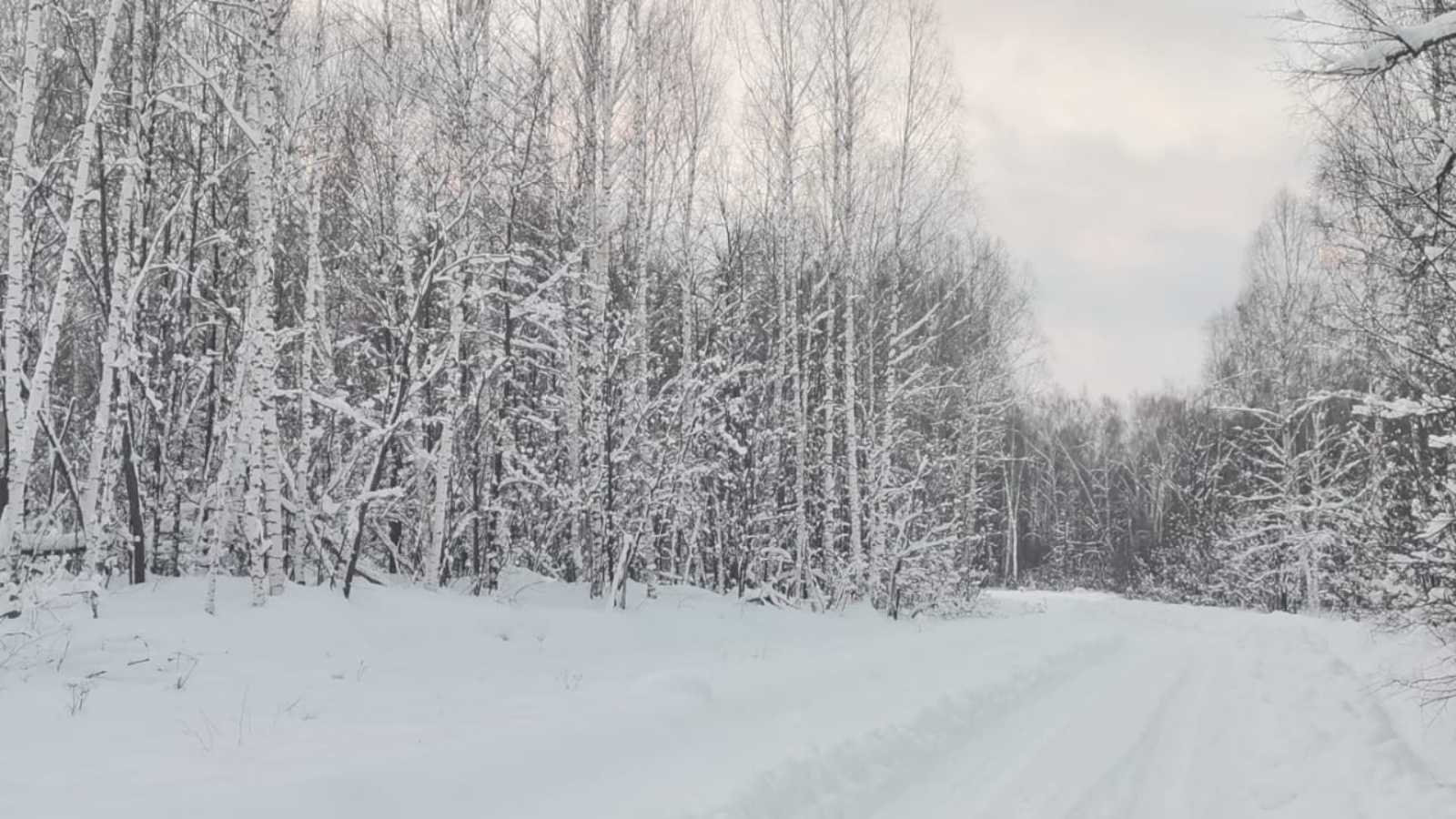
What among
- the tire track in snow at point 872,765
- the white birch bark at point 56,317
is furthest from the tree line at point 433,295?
the tire track in snow at point 872,765

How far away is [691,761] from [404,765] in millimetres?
1886

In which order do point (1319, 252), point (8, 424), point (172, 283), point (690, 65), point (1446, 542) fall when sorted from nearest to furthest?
point (8, 424) → point (1446, 542) → point (172, 283) → point (690, 65) → point (1319, 252)

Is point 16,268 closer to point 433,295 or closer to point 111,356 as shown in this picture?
point 111,356

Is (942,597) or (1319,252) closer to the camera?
A: (942,597)

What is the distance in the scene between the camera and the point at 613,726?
5.98m

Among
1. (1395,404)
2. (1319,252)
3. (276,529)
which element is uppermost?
(1319,252)

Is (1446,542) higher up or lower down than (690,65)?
lower down

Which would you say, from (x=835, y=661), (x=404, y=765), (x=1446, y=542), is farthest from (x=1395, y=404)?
(x=404, y=765)

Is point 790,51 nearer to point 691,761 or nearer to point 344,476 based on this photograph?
point 344,476

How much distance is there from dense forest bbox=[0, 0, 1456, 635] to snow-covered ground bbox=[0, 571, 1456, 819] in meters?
1.19

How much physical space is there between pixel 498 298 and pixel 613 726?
347 inches

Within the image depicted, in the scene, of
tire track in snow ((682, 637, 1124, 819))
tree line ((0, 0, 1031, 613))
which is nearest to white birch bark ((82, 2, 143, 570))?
tree line ((0, 0, 1031, 613))

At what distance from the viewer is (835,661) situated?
9.23 m

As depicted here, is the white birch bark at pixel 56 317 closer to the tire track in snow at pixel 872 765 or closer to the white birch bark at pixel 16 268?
the white birch bark at pixel 16 268
